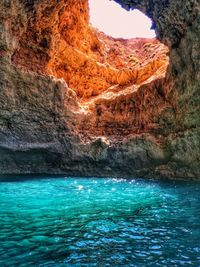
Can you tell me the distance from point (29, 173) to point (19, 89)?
5009 mm

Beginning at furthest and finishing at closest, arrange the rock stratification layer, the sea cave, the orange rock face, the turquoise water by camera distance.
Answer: the orange rock face < the rock stratification layer < the sea cave < the turquoise water

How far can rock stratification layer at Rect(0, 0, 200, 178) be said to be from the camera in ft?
51.9

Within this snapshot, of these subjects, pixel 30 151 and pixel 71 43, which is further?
pixel 71 43

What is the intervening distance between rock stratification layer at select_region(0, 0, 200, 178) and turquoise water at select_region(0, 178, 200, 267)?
3551 millimetres

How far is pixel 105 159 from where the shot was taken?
18188 millimetres

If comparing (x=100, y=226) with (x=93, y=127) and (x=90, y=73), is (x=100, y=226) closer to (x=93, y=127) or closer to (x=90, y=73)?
(x=93, y=127)

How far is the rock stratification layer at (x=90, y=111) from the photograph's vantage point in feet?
51.9

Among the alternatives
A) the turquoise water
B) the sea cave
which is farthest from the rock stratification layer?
the turquoise water

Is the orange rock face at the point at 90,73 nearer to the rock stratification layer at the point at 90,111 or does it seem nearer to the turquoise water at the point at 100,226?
the rock stratification layer at the point at 90,111

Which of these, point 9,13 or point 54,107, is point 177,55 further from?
point 9,13

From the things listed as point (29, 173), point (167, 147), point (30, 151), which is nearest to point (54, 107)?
point (30, 151)

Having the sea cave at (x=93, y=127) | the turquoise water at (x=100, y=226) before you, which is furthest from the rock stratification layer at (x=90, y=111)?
the turquoise water at (x=100, y=226)

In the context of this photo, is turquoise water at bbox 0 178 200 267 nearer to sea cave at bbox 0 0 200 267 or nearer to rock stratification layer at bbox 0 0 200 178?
sea cave at bbox 0 0 200 267

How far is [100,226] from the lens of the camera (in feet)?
26.5
